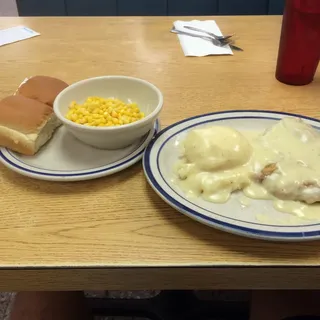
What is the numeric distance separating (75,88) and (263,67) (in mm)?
530

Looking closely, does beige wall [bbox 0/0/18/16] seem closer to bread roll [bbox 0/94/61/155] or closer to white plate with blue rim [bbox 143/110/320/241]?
bread roll [bbox 0/94/61/155]

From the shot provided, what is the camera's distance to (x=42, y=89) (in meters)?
0.82

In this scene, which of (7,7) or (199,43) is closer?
(199,43)

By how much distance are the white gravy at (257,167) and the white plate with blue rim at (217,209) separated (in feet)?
0.04

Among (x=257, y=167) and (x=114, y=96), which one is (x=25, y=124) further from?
(x=257, y=167)

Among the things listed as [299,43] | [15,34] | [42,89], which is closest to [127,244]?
[42,89]

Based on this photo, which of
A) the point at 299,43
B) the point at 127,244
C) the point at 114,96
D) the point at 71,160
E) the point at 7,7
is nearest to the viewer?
the point at 127,244

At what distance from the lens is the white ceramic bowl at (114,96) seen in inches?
27.2

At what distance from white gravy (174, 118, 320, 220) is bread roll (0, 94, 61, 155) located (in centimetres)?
25

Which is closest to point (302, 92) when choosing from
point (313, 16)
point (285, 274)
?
point (313, 16)

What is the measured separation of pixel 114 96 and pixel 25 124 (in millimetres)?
186

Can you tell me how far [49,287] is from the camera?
0.59 metres

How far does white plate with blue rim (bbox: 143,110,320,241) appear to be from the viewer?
56 centimetres

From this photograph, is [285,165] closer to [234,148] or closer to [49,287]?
[234,148]
